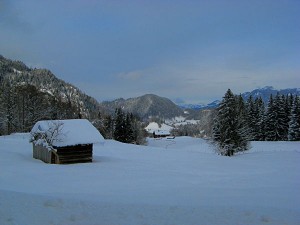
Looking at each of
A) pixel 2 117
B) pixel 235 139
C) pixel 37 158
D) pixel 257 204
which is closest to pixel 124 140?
pixel 2 117

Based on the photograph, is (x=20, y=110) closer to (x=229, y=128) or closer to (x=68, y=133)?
(x=68, y=133)

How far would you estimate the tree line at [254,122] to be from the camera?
43.3m

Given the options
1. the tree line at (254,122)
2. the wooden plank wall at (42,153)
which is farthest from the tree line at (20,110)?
the tree line at (254,122)

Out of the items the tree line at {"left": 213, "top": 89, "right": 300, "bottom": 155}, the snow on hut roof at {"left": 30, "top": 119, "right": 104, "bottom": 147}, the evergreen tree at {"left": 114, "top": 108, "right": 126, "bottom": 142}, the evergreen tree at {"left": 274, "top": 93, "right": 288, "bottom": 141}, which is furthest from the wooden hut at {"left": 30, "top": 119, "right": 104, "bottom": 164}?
the evergreen tree at {"left": 274, "top": 93, "right": 288, "bottom": 141}

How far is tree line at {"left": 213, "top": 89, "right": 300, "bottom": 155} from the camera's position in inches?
1704

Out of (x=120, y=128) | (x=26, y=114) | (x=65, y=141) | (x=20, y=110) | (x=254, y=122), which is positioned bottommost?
(x=65, y=141)

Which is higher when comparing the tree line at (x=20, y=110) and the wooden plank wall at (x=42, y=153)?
the tree line at (x=20, y=110)

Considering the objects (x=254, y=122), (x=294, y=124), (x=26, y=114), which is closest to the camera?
(x=294, y=124)

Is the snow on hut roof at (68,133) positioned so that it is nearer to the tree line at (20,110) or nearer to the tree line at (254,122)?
the tree line at (254,122)

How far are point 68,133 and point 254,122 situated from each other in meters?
54.1

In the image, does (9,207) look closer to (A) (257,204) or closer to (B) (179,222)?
(B) (179,222)

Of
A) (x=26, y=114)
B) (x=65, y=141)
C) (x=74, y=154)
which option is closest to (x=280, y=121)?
(x=74, y=154)

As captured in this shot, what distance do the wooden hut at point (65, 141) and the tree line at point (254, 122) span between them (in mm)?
20142

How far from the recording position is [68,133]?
29.2 m
